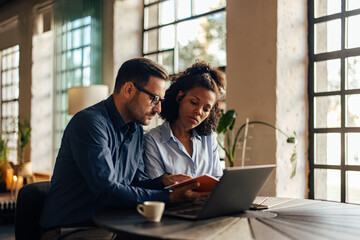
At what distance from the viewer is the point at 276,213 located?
1.64 meters

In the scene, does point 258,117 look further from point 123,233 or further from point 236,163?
point 123,233

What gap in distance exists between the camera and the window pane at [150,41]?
18.2ft

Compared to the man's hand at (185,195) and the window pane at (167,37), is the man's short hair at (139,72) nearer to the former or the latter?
the man's hand at (185,195)

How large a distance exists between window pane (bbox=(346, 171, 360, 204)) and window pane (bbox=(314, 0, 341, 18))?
56.9 inches

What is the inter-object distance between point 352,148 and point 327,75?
2.26 feet

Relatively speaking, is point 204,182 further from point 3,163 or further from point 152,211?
point 3,163

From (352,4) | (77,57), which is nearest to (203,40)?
(352,4)

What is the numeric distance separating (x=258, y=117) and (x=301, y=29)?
3.02ft

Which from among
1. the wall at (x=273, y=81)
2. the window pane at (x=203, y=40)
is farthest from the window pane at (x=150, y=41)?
the wall at (x=273, y=81)

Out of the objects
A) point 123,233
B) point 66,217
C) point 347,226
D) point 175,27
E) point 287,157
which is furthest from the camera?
point 175,27

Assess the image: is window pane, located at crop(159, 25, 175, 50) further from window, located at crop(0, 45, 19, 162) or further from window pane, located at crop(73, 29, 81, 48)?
window, located at crop(0, 45, 19, 162)

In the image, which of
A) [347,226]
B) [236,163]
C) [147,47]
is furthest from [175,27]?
[347,226]

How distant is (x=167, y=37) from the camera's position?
5293mm

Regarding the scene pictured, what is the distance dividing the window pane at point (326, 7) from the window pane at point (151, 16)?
8.00 ft
